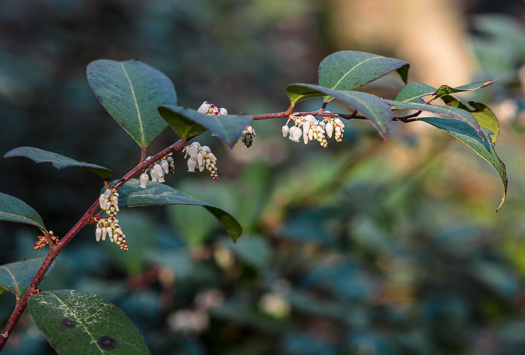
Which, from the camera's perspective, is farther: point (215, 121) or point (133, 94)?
point (133, 94)

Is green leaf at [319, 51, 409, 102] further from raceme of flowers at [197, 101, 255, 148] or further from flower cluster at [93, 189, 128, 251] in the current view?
flower cluster at [93, 189, 128, 251]

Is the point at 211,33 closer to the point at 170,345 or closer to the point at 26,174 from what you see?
the point at 26,174

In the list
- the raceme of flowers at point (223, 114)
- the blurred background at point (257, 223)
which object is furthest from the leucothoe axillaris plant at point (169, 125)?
the blurred background at point (257, 223)

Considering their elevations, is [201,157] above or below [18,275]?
above

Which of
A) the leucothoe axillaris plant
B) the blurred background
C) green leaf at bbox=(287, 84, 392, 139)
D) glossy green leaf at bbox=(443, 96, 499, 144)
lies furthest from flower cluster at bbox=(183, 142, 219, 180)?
the blurred background

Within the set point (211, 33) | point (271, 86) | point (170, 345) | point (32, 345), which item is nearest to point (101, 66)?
point (32, 345)

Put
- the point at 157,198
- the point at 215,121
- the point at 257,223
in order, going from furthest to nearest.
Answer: the point at 257,223 < the point at 157,198 < the point at 215,121

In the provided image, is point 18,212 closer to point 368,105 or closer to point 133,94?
point 133,94

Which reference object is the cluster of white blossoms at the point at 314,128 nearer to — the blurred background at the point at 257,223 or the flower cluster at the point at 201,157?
the flower cluster at the point at 201,157

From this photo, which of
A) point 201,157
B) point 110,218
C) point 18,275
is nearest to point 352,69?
point 201,157
